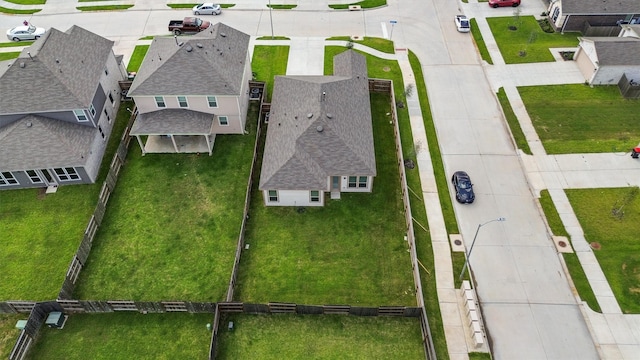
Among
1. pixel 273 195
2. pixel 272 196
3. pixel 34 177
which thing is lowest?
pixel 272 196

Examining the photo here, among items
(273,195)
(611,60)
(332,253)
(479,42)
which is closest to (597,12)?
(611,60)

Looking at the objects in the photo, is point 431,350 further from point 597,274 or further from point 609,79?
point 609,79

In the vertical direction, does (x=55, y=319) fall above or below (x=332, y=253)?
above

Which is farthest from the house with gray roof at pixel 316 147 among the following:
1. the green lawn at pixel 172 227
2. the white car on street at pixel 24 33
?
the white car on street at pixel 24 33

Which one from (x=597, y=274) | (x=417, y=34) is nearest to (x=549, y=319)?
(x=597, y=274)

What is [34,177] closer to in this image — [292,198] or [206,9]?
[292,198]

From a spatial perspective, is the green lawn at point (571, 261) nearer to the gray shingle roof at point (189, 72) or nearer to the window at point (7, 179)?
the gray shingle roof at point (189, 72)

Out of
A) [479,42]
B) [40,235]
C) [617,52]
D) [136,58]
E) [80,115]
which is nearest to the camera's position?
[40,235]
